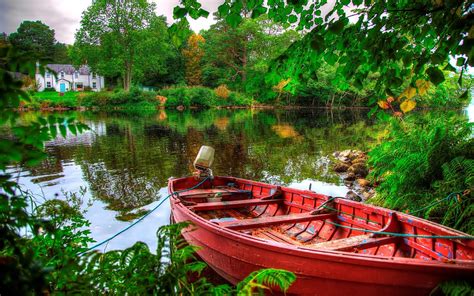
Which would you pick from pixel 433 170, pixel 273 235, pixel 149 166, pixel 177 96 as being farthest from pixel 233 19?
pixel 177 96

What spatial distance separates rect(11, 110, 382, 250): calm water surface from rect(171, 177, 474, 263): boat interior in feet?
5.49

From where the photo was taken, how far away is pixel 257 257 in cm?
436

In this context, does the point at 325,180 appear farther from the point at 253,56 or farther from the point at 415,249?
the point at 253,56

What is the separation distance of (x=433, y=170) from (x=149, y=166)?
432 inches

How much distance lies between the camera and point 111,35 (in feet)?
172

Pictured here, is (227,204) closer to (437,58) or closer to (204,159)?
(204,159)

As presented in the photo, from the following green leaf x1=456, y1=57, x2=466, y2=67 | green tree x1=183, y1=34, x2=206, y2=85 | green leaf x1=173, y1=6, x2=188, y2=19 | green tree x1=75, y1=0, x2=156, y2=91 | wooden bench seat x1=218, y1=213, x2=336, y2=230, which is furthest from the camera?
green tree x1=183, y1=34, x2=206, y2=85

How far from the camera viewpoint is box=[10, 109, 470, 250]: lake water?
891cm

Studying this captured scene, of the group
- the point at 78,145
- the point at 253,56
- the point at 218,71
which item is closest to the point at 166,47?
the point at 218,71

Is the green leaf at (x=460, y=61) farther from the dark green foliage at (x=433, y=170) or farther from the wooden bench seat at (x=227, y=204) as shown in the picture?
the wooden bench seat at (x=227, y=204)

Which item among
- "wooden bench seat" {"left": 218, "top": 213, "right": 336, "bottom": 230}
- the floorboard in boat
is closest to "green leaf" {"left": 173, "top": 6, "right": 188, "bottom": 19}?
"wooden bench seat" {"left": 218, "top": 213, "right": 336, "bottom": 230}

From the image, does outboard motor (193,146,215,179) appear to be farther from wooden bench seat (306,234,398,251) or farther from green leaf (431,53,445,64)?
green leaf (431,53,445,64)

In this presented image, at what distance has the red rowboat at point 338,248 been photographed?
11.4ft

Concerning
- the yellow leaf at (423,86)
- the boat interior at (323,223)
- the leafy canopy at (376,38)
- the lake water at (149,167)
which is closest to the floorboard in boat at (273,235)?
the boat interior at (323,223)
